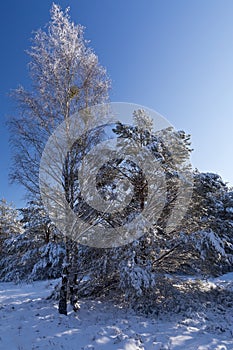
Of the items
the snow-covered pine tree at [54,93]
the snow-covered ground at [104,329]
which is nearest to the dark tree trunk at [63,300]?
the snow-covered pine tree at [54,93]

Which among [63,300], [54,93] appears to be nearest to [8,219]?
[63,300]

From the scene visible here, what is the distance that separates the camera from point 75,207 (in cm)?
609

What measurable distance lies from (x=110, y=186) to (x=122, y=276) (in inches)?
122

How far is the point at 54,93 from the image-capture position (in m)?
6.45

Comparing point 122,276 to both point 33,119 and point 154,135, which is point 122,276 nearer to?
point 33,119

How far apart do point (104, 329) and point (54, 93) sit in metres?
6.04

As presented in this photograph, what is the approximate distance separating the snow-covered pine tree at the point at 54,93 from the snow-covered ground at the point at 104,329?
0.83m

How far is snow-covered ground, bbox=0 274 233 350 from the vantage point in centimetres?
408

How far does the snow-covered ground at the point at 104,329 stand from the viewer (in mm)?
4078

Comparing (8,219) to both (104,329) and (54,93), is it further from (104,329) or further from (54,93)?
(104,329)

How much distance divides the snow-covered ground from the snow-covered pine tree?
83cm

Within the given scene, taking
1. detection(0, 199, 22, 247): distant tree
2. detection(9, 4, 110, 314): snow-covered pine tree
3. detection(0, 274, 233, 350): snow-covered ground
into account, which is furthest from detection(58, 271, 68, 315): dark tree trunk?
detection(0, 199, 22, 247): distant tree

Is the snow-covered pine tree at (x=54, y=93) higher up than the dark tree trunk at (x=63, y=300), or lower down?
higher up

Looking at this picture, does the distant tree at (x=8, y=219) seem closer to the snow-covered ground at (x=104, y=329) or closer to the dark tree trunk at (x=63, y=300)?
the snow-covered ground at (x=104, y=329)
